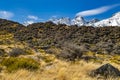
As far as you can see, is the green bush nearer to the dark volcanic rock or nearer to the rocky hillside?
the dark volcanic rock

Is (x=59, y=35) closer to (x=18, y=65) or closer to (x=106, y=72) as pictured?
(x=18, y=65)

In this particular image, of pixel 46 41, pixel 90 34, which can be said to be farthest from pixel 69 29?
pixel 46 41

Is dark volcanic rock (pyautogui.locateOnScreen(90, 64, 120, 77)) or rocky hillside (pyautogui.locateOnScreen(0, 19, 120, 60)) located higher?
dark volcanic rock (pyautogui.locateOnScreen(90, 64, 120, 77))

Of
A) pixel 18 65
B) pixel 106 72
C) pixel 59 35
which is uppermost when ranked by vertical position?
pixel 18 65

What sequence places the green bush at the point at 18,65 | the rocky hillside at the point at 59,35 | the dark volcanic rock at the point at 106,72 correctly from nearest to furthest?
1. the dark volcanic rock at the point at 106,72
2. the green bush at the point at 18,65
3. the rocky hillside at the point at 59,35

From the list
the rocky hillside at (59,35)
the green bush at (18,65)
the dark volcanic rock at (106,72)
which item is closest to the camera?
the dark volcanic rock at (106,72)

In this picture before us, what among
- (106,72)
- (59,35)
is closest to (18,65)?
(106,72)

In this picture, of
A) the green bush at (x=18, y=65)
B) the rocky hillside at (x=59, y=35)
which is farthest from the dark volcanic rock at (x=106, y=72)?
the rocky hillside at (x=59, y=35)

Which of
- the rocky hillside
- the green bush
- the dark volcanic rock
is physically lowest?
the rocky hillside

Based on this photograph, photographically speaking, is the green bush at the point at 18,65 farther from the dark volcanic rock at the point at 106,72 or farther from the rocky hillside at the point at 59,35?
the rocky hillside at the point at 59,35

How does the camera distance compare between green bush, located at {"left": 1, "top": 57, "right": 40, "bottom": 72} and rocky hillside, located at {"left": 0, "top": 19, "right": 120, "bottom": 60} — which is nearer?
green bush, located at {"left": 1, "top": 57, "right": 40, "bottom": 72}

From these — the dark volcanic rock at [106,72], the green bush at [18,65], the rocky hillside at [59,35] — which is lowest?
the rocky hillside at [59,35]

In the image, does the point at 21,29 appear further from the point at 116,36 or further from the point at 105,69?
the point at 105,69

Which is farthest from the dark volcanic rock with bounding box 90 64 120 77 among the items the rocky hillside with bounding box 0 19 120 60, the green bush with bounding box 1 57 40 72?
the rocky hillside with bounding box 0 19 120 60
